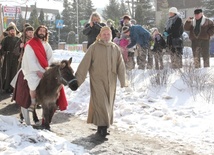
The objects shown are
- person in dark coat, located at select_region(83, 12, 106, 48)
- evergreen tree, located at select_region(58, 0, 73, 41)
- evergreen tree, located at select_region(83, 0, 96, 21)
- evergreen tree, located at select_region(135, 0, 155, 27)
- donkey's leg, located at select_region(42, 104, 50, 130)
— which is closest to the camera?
donkey's leg, located at select_region(42, 104, 50, 130)

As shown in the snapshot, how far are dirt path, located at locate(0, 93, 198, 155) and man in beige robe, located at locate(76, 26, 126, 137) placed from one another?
11.3 inches

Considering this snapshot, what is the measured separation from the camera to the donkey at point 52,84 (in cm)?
580

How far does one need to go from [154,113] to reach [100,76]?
1.72 meters

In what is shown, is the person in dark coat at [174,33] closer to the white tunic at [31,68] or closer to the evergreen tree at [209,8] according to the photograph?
the white tunic at [31,68]

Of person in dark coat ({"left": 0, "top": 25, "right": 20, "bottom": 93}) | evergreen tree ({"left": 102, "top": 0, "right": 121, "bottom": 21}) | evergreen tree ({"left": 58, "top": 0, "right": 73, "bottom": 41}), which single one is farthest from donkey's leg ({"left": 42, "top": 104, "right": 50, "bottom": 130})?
evergreen tree ({"left": 58, "top": 0, "right": 73, "bottom": 41})

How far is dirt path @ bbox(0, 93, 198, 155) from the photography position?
541 cm

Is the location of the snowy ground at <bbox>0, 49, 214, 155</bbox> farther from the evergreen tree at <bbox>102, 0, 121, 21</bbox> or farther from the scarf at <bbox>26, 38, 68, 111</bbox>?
the evergreen tree at <bbox>102, 0, 121, 21</bbox>

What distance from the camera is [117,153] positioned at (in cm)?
530

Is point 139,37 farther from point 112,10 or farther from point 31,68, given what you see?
point 112,10

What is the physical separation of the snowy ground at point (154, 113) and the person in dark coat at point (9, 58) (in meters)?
2.05

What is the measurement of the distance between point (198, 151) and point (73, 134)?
218cm

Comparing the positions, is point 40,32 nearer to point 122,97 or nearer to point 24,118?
point 24,118

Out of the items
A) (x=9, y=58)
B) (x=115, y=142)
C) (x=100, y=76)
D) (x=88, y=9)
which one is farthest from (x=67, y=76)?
(x=88, y=9)

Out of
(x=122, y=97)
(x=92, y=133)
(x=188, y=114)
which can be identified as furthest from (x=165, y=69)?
(x=92, y=133)
